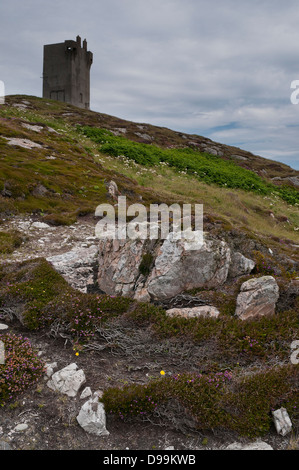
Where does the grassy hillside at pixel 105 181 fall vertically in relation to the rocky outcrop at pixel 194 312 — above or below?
above

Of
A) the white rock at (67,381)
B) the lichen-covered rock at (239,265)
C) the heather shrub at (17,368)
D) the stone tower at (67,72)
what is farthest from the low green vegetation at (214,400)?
the stone tower at (67,72)

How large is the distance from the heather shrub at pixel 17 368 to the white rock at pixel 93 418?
4.35 feet

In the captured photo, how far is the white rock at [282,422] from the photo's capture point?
5.48 meters

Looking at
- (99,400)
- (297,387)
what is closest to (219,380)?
(297,387)

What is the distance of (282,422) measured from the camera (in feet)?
18.2

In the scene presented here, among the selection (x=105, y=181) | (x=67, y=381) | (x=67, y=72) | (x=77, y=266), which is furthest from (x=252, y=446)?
(x=67, y=72)

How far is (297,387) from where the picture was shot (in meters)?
6.10

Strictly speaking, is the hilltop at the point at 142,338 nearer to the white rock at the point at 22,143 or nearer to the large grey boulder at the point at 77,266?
the large grey boulder at the point at 77,266

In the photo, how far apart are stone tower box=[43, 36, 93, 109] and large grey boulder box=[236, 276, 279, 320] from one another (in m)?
88.4

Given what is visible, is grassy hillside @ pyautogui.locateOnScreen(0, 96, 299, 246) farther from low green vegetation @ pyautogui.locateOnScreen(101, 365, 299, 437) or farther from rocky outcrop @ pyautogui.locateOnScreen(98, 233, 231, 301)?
low green vegetation @ pyautogui.locateOnScreen(101, 365, 299, 437)

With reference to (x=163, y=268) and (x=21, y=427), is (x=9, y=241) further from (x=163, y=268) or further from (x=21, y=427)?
(x=21, y=427)

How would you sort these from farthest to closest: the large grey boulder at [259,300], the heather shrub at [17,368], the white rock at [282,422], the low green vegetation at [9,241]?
the low green vegetation at [9,241], the large grey boulder at [259,300], the heather shrub at [17,368], the white rock at [282,422]
